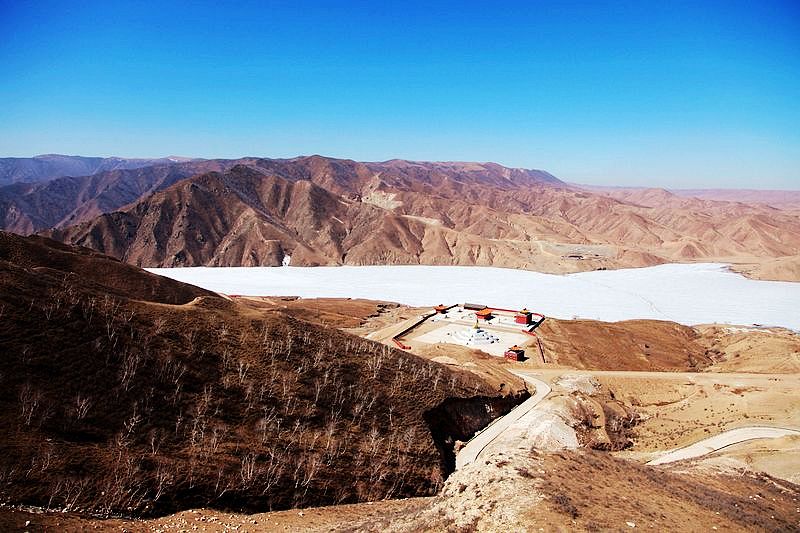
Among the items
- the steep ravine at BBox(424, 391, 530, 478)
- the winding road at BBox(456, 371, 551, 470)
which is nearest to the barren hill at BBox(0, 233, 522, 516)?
the steep ravine at BBox(424, 391, 530, 478)

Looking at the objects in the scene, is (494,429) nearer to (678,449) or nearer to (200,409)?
(678,449)

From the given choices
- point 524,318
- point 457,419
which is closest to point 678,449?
point 457,419

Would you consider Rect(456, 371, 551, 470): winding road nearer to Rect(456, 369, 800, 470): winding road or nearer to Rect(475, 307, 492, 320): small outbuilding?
Rect(456, 369, 800, 470): winding road

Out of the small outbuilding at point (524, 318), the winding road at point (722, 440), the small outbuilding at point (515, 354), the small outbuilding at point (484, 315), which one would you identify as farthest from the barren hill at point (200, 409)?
the small outbuilding at point (484, 315)

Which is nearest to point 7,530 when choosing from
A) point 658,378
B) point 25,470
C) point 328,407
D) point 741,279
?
point 25,470

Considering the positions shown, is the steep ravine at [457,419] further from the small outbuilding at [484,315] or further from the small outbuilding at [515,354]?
the small outbuilding at [484,315]

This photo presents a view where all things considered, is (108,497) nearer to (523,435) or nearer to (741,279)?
(523,435)
